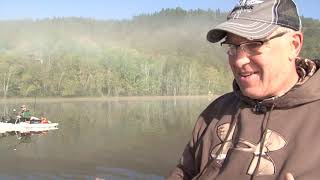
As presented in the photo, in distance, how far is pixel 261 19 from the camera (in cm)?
185

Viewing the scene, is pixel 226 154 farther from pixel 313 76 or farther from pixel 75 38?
pixel 75 38

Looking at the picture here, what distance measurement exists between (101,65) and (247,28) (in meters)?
117

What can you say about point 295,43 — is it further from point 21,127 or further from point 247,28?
point 21,127

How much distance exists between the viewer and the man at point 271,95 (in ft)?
5.97

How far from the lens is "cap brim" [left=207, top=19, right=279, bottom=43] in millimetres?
1826

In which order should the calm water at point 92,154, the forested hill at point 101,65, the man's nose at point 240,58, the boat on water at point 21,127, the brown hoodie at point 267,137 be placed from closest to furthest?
1. the brown hoodie at point 267,137
2. the man's nose at point 240,58
3. the calm water at point 92,154
4. the boat on water at point 21,127
5. the forested hill at point 101,65

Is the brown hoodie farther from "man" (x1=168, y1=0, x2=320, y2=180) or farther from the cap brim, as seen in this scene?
the cap brim

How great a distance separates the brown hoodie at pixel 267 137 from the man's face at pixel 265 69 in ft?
0.16

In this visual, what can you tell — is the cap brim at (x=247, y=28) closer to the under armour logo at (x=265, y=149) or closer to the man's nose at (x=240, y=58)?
the man's nose at (x=240, y=58)

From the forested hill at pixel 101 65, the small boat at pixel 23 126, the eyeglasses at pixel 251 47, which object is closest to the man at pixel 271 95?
the eyeglasses at pixel 251 47

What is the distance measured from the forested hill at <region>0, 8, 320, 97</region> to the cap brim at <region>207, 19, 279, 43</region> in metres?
61.1

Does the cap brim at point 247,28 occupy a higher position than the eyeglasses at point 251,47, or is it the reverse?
the cap brim at point 247,28

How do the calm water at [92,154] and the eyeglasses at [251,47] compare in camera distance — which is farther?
the calm water at [92,154]

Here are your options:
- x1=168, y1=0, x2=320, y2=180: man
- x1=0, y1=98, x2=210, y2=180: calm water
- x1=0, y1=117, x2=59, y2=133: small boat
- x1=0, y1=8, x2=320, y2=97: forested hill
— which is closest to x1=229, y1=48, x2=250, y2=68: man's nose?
x1=168, y1=0, x2=320, y2=180: man
